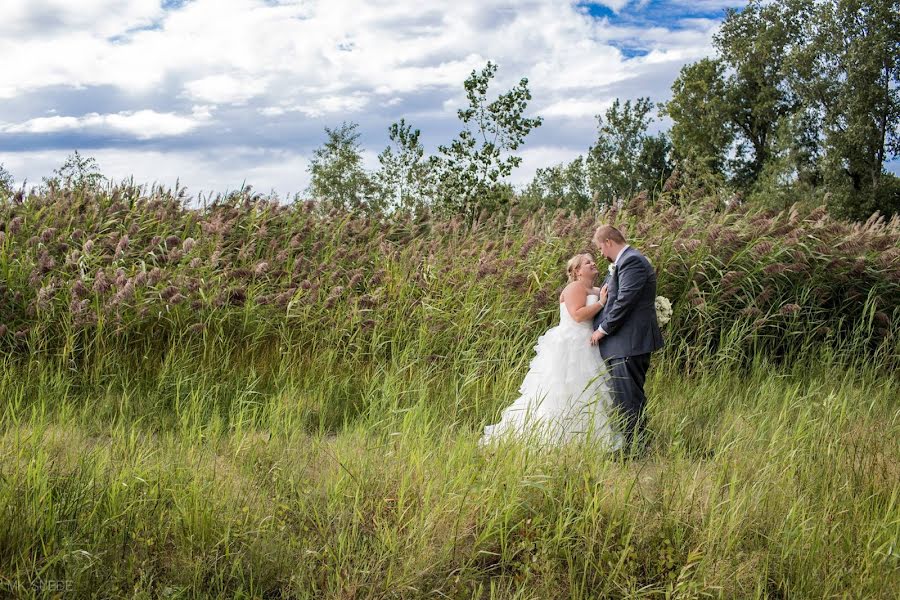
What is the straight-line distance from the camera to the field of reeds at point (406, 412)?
3.48m

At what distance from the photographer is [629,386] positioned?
227 inches

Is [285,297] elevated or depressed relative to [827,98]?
depressed

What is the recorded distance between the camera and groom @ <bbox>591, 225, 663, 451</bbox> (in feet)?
18.6

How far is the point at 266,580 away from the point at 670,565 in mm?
1893

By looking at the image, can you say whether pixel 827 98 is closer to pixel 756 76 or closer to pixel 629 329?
pixel 756 76

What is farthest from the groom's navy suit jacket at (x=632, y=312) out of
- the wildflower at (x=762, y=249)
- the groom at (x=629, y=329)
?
the wildflower at (x=762, y=249)

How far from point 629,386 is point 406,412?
1.75m

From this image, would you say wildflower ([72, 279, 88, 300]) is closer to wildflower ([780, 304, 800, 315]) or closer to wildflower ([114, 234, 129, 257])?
wildflower ([114, 234, 129, 257])

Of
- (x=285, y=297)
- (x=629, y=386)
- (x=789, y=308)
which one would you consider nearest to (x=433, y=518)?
(x=629, y=386)

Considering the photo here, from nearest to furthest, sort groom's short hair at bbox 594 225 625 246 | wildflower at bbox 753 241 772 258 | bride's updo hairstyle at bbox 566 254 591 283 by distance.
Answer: groom's short hair at bbox 594 225 625 246 < bride's updo hairstyle at bbox 566 254 591 283 < wildflower at bbox 753 241 772 258

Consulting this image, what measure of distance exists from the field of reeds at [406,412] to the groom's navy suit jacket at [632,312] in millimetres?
688

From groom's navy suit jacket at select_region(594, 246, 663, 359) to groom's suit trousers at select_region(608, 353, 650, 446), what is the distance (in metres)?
0.10

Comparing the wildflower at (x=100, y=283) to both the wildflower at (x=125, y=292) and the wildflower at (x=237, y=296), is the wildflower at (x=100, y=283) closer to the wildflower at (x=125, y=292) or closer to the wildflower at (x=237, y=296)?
the wildflower at (x=125, y=292)

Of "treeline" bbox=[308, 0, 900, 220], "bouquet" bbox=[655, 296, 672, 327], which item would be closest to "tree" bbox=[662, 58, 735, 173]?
"treeline" bbox=[308, 0, 900, 220]
